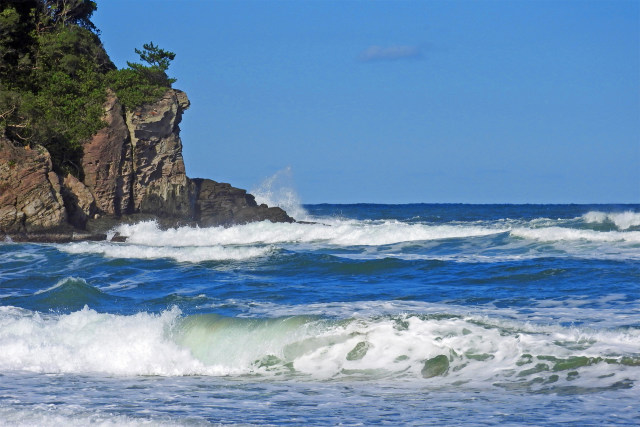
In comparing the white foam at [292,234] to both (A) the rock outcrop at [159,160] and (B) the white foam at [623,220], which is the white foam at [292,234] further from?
(B) the white foam at [623,220]

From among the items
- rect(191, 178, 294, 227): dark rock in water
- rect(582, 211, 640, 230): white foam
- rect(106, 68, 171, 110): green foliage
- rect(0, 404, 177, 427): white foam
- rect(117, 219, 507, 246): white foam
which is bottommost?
rect(0, 404, 177, 427): white foam

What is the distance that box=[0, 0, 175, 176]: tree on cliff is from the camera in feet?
95.8

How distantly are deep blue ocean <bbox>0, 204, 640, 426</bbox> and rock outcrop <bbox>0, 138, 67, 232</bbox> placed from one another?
937 cm

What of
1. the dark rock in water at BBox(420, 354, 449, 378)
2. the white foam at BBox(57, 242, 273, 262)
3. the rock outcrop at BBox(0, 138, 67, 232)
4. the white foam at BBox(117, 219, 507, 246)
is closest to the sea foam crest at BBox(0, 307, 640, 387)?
the dark rock in water at BBox(420, 354, 449, 378)

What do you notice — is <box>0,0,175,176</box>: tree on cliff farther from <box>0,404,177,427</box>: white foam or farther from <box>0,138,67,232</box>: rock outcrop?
<box>0,404,177,427</box>: white foam

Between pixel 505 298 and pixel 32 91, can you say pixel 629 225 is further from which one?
pixel 32 91

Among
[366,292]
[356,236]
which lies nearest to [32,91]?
[356,236]

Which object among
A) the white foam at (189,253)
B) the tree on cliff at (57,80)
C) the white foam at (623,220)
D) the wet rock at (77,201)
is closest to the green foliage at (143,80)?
the tree on cliff at (57,80)

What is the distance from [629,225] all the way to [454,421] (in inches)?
1155

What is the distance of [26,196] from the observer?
85.6 feet

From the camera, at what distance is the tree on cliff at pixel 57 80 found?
95.8 feet

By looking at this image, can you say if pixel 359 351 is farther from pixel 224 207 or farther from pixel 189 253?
pixel 224 207

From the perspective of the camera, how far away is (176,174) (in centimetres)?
3362

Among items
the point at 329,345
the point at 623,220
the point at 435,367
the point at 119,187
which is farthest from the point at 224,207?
the point at 435,367
